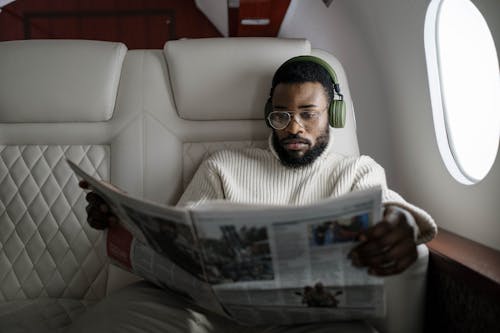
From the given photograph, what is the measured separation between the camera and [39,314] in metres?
1.15

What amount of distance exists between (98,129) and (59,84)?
0.65 feet

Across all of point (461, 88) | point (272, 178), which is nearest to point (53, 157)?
point (272, 178)

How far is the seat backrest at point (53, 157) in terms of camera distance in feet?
4.25

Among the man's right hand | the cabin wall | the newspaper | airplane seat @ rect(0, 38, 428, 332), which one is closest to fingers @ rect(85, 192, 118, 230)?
the man's right hand

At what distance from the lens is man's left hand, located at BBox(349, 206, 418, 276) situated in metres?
0.64

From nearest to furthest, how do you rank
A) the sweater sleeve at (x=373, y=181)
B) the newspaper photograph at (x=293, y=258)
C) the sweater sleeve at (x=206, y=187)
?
the newspaper photograph at (x=293, y=258) → the sweater sleeve at (x=373, y=181) → the sweater sleeve at (x=206, y=187)

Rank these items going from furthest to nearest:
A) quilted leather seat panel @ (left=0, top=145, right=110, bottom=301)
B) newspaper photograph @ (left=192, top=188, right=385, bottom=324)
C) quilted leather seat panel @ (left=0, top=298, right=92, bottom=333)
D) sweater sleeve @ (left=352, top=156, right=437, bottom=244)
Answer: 1. quilted leather seat panel @ (left=0, top=145, right=110, bottom=301)
2. quilted leather seat panel @ (left=0, top=298, right=92, bottom=333)
3. sweater sleeve @ (left=352, top=156, right=437, bottom=244)
4. newspaper photograph @ (left=192, top=188, right=385, bottom=324)

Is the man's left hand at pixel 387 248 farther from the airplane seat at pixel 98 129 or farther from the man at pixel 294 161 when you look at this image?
the airplane seat at pixel 98 129

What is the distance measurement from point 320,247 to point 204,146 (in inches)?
30.7

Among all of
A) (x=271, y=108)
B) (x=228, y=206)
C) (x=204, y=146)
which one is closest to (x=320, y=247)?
(x=228, y=206)

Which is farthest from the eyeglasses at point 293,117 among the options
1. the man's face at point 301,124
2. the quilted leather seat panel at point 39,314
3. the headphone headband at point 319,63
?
the quilted leather seat panel at point 39,314

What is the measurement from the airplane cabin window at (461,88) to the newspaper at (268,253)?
695mm

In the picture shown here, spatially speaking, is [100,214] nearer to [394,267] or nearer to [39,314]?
[39,314]

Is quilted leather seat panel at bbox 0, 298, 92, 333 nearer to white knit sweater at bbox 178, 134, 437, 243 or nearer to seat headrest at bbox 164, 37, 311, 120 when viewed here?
white knit sweater at bbox 178, 134, 437, 243
